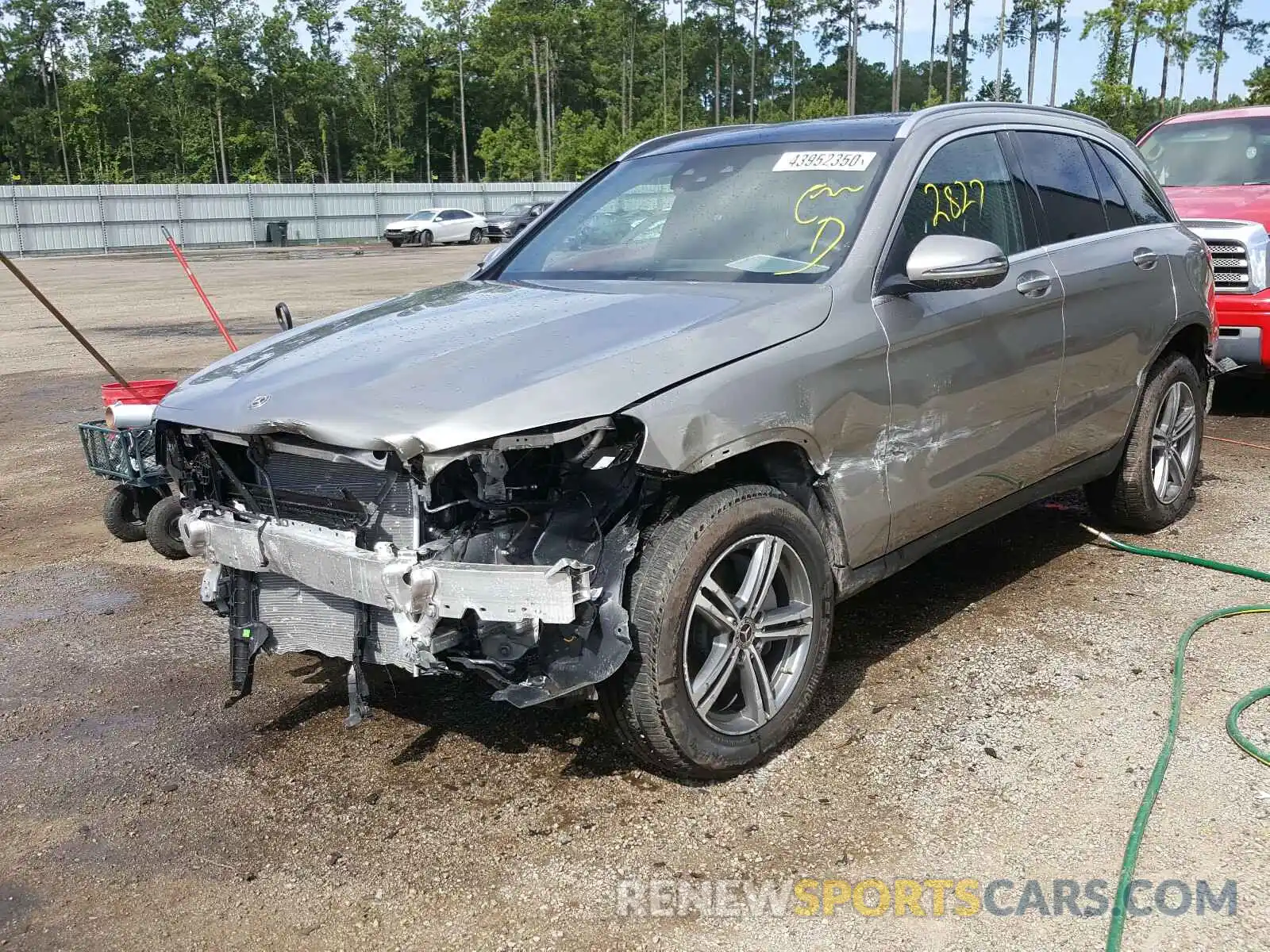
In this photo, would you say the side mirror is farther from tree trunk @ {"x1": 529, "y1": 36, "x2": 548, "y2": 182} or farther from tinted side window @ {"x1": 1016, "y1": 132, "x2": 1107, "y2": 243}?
tree trunk @ {"x1": 529, "y1": 36, "x2": 548, "y2": 182}

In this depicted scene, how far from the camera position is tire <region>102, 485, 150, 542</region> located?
→ 233 inches

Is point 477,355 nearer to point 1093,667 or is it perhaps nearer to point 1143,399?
point 1093,667

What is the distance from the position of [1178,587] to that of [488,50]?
10839 cm

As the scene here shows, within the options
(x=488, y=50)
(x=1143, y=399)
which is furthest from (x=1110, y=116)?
(x=488, y=50)

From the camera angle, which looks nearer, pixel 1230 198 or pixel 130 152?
pixel 1230 198

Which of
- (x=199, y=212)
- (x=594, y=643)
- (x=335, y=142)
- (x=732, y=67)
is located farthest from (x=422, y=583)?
(x=732, y=67)

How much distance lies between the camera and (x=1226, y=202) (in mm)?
8562

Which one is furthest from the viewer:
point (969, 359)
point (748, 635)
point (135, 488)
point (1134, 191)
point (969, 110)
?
point (135, 488)

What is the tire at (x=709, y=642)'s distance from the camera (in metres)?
3.06

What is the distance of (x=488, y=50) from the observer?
104812 millimetres

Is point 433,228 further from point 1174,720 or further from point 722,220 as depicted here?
point 1174,720

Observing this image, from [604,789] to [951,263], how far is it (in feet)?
6.24

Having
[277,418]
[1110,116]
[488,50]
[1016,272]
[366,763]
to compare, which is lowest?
[366,763]

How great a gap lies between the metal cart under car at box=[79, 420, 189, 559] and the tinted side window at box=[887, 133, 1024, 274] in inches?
136
